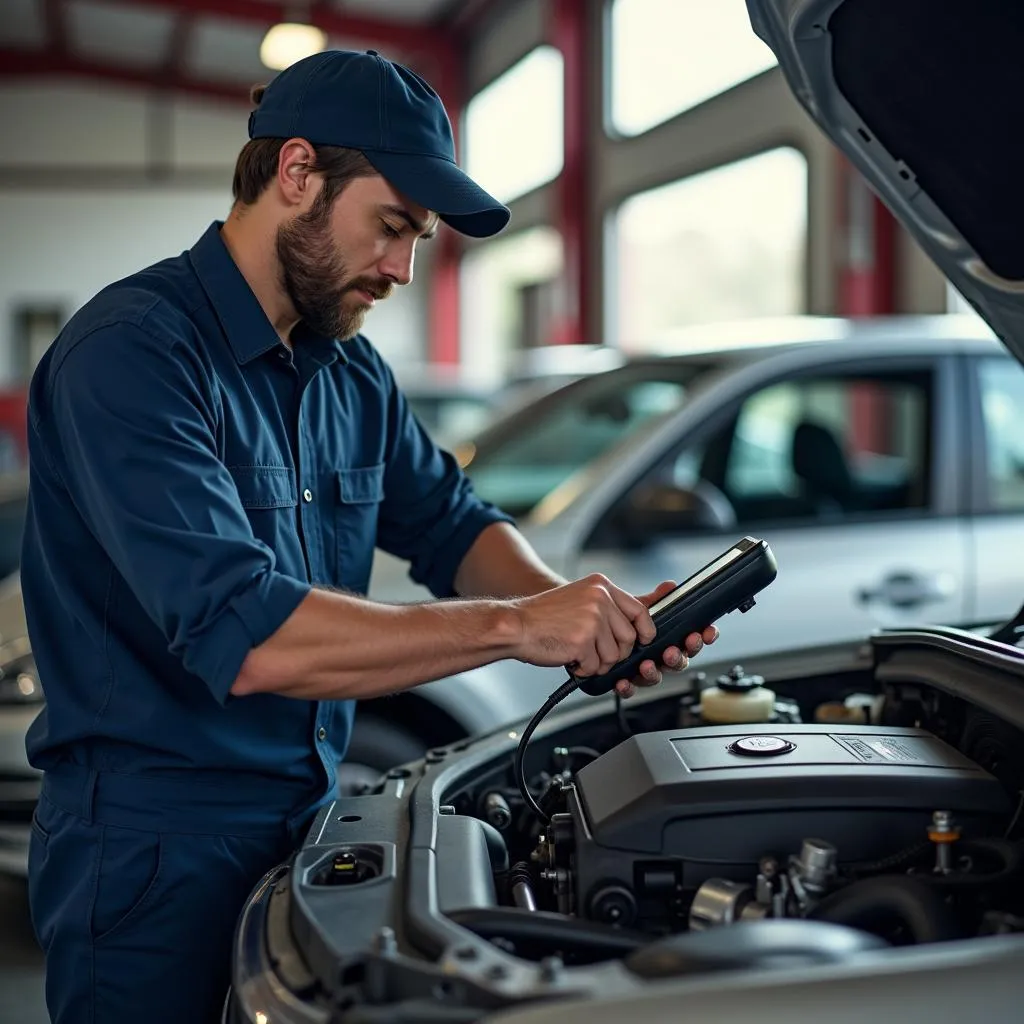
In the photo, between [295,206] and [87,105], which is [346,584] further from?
[87,105]

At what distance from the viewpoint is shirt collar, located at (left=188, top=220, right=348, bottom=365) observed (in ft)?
6.18

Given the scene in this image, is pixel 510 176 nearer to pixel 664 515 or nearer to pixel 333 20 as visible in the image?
pixel 333 20

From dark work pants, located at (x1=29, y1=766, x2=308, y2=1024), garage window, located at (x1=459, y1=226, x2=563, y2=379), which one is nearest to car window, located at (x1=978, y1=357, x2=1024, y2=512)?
dark work pants, located at (x1=29, y1=766, x2=308, y2=1024)

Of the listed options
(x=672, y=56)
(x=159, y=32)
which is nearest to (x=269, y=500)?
(x=672, y=56)

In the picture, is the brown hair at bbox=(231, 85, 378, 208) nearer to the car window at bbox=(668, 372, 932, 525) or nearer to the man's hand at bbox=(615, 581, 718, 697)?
the man's hand at bbox=(615, 581, 718, 697)

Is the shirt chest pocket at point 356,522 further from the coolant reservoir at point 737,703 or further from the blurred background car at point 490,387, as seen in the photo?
the blurred background car at point 490,387

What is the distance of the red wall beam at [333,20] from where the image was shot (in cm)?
1334

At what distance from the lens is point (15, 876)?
3.19 meters

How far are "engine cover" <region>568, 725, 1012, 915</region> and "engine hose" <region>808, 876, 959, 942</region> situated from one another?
105 mm

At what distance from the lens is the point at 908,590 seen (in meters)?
3.57

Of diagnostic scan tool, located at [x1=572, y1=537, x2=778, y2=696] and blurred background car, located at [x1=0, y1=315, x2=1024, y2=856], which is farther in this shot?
blurred background car, located at [x1=0, y1=315, x2=1024, y2=856]

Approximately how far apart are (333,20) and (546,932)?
13723 millimetres

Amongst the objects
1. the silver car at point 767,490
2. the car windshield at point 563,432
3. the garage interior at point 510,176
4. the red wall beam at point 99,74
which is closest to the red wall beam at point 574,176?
the garage interior at point 510,176

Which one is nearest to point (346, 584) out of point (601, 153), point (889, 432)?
point (889, 432)
